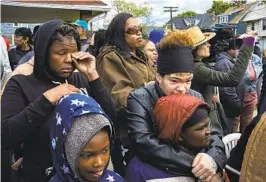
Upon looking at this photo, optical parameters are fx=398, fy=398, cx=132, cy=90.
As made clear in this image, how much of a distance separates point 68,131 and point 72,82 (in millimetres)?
Result: 504

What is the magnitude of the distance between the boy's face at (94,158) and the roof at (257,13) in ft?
189

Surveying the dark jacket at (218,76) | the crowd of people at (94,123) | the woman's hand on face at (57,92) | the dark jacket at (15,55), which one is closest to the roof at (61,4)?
the dark jacket at (15,55)

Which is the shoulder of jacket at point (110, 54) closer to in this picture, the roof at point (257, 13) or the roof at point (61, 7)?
the roof at point (61, 7)

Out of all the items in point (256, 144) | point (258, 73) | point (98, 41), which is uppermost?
point (98, 41)

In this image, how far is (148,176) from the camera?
2131 millimetres

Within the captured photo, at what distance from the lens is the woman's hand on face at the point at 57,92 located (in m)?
1.92

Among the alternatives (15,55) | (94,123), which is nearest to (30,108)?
(94,123)

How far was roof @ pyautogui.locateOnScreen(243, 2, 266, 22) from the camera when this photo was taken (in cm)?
5633

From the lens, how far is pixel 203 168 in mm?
2066

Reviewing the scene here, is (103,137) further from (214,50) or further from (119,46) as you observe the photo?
(214,50)

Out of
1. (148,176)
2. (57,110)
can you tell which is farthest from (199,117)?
(57,110)

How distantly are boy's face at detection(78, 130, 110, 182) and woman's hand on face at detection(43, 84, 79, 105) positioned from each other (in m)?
0.27

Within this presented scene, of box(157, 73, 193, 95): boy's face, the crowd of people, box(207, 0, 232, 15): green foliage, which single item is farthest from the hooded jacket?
box(207, 0, 232, 15): green foliage

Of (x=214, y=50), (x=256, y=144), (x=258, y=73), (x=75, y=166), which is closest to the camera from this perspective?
(x=256, y=144)
